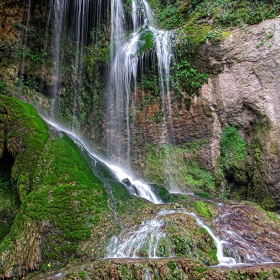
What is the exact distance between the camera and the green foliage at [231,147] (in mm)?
10508

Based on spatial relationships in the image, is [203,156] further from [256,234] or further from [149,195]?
[256,234]

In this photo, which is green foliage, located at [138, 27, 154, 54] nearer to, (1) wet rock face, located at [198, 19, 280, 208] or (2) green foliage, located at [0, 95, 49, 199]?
(1) wet rock face, located at [198, 19, 280, 208]

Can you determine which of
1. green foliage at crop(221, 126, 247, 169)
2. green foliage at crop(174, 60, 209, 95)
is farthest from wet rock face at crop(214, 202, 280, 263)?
green foliage at crop(174, 60, 209, 95)

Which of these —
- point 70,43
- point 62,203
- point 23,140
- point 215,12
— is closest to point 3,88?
point 70,43

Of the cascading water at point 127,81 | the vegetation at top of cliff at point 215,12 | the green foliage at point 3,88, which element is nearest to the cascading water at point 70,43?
the cascading water at point 127,81

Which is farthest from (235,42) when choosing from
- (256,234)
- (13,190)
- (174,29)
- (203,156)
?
(13,190)

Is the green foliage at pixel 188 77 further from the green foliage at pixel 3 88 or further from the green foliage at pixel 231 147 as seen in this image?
the green foliage at pixel 3 88

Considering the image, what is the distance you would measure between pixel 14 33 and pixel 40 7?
190 cm

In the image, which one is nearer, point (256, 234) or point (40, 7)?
point (256, 234)

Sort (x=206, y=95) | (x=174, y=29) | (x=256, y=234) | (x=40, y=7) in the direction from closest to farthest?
(x=256, y=234) → (x=206, y=95) → (x=40, y=7) → (x=174, y=29)

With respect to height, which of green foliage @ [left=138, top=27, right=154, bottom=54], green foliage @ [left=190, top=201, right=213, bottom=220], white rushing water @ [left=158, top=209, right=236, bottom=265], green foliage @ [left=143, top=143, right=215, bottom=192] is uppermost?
green foliage @ [left=138, top=27, right=154, bottom=54]

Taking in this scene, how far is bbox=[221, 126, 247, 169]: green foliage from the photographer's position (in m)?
10.5

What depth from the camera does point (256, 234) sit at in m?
5.70

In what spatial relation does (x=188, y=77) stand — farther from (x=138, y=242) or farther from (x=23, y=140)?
(x=138, y=242)
